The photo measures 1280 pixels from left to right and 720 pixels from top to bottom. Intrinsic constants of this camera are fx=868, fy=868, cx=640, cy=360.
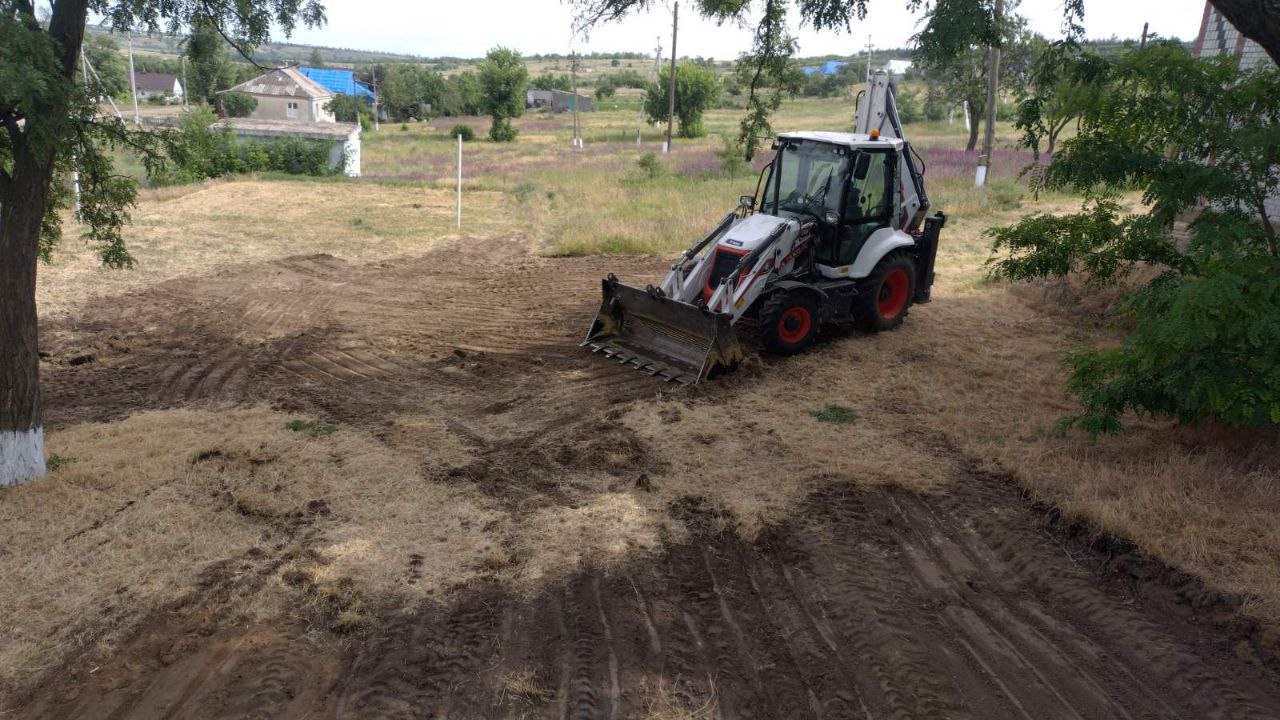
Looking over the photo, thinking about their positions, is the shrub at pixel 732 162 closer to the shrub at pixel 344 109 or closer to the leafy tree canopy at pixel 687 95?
the leafy tree canopy at pixel 687 95

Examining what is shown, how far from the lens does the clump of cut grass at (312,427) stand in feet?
26.2

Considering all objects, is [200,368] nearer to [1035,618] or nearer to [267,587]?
[267,587]

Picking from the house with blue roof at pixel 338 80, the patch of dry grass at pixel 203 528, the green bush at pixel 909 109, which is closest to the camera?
the patch of dry grass at pixel 203 528

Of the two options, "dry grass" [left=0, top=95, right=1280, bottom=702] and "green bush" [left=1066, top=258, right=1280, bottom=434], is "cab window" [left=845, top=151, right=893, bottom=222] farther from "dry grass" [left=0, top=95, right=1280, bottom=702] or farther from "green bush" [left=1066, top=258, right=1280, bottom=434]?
"green bush" [left=1066, top=258, right=1280, bottom=434]

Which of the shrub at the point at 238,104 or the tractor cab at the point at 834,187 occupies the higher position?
the shrub at the point at 238,104

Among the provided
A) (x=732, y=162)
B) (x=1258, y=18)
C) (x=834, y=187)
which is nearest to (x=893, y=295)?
(x=834, y=187)

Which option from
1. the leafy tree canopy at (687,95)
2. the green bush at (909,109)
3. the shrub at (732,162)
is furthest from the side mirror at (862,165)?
the green bush at (909,109)

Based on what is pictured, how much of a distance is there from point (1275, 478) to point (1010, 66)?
105 ft

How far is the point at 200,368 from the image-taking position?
9891 millimetres

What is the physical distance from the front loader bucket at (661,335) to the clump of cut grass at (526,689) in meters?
4.91

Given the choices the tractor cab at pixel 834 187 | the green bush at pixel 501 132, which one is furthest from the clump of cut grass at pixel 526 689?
the green bush at pixel 501 132

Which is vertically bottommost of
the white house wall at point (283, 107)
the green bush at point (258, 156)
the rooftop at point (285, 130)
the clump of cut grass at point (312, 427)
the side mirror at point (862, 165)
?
the clump of cut grass at point (312, 427)

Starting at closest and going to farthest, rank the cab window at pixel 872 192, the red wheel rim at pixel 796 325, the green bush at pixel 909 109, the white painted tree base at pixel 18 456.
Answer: the white painted tree base at pixel 18 456 < the red wheel rim at pixel 796 325 < the cab window at pixel 872 192 < the green bush at pixel 909 109

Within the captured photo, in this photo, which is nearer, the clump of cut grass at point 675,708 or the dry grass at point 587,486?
the clump of cut grass at point 675,708
